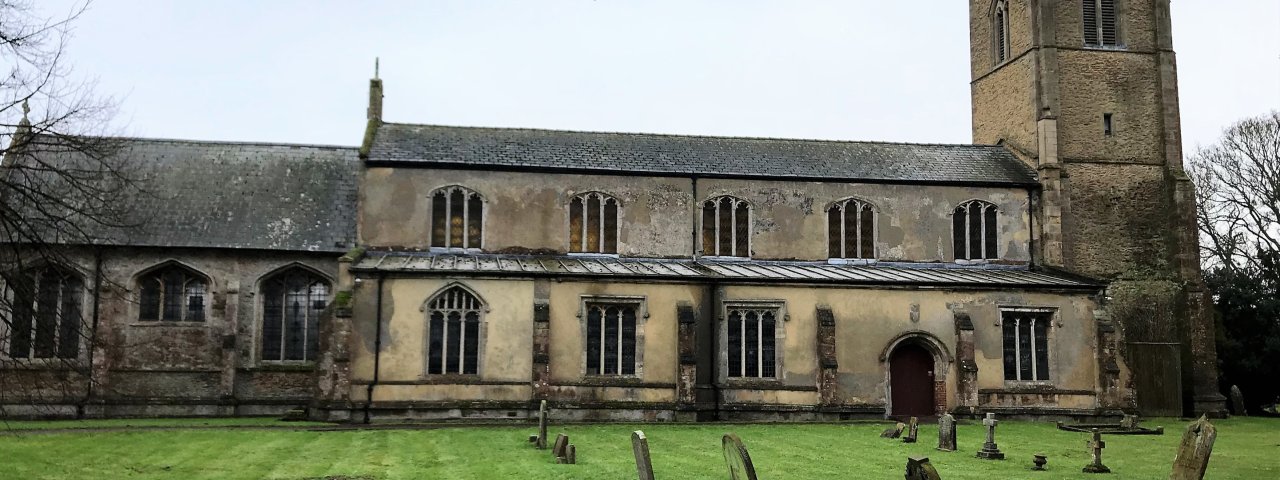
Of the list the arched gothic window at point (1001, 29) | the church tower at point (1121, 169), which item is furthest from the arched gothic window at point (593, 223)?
the arched gothic window at point (1001, 29)

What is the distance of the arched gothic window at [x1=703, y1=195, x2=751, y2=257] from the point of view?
3656 centimetres

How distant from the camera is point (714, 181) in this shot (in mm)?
36844

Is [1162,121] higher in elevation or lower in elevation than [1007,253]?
higher

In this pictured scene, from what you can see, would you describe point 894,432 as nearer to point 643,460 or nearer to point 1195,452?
point 1195,452

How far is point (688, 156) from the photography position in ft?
125

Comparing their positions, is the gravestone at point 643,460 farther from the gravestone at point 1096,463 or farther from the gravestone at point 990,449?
the gravestone at point 990,449

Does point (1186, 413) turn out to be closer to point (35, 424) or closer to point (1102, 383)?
point (1102, 383)

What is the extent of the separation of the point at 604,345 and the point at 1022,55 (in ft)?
67.7

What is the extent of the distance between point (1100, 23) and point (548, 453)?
29.8 m

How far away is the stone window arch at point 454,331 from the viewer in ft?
103

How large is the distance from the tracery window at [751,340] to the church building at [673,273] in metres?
0.07

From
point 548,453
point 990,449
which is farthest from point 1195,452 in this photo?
point 548,453

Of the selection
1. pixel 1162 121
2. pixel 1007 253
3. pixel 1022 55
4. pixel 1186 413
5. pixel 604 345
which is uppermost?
pixel 1022 55

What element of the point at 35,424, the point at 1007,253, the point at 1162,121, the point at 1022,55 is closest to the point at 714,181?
the point at 1007,253
